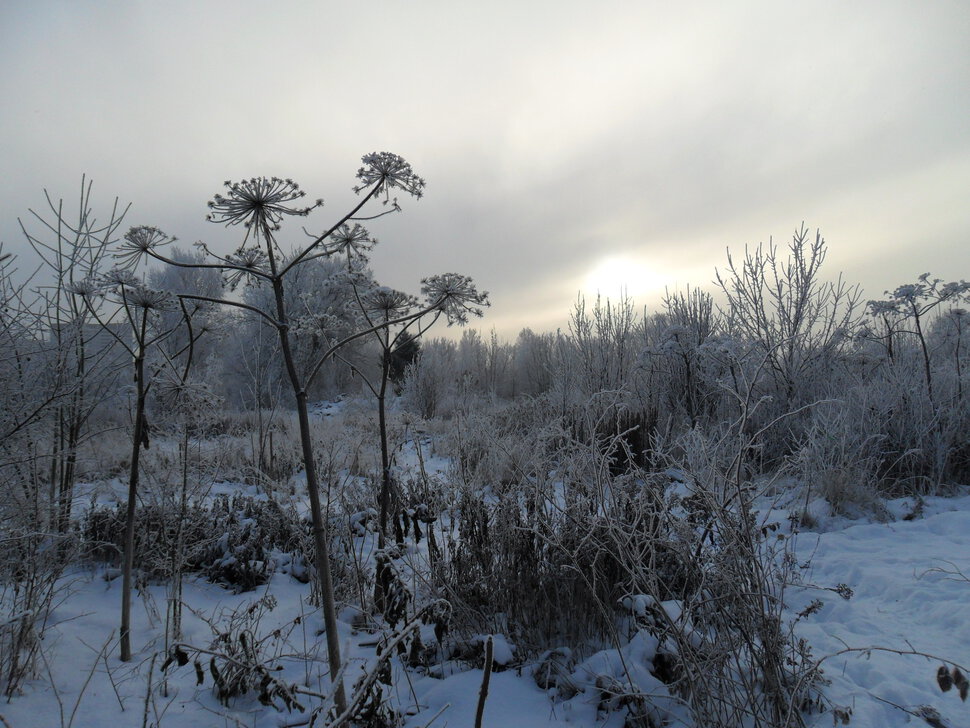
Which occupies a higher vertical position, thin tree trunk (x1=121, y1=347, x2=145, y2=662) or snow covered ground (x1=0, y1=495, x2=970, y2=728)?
thin tree trunk (x1=121, y1=347, x2=145, y2=662)

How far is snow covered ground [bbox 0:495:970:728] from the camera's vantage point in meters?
2.01

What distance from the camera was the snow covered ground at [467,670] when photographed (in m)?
2.01

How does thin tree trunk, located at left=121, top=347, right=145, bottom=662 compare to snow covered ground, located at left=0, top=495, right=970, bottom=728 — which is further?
thin tree trunk, located at left=121, top=347, right=145, bottom=662

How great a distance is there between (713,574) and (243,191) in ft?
7.01

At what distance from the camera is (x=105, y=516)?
3877 mm

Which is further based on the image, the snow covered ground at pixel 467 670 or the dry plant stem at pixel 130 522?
the dry plant stem at pixel 130 522

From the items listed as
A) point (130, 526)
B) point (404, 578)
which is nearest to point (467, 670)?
point (404, 578)

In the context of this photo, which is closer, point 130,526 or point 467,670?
point 130,526

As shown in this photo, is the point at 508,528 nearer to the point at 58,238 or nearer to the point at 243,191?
the point at 243,191

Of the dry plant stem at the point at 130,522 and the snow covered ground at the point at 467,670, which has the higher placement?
the dry plant stem at the point at 130,522

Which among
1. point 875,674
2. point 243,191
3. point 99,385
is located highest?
point 243,191

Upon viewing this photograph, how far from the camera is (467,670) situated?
241 cm

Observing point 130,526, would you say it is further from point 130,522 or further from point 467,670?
point 467,670

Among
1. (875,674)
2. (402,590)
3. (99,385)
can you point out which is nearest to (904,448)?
(875,674)
